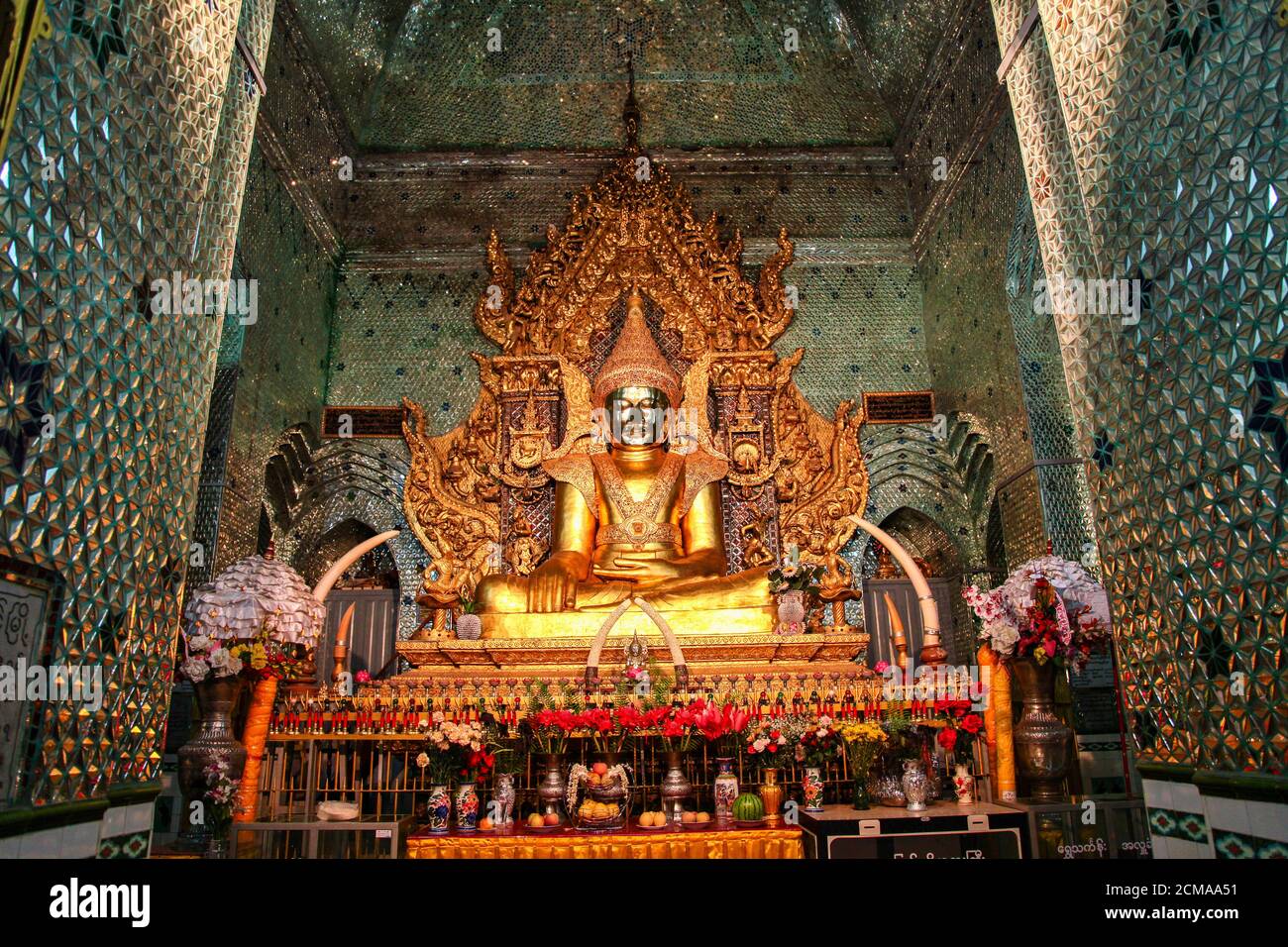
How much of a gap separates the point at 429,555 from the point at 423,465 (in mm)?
858

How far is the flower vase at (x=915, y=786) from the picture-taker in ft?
14.8

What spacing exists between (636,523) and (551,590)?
1261 mm

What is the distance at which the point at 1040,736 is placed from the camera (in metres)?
5.04

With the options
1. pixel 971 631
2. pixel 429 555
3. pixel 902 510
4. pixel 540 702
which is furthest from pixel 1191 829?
pixel 429 555

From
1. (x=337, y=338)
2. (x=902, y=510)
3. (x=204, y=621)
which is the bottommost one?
(x=204, y=621)

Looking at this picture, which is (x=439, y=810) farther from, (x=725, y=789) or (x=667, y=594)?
(x=667, y=594)

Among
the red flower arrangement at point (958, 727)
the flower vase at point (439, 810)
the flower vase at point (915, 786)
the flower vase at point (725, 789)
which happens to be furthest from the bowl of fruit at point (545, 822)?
the red flower arrangement at point (958, 727)

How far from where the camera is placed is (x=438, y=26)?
10109 mm

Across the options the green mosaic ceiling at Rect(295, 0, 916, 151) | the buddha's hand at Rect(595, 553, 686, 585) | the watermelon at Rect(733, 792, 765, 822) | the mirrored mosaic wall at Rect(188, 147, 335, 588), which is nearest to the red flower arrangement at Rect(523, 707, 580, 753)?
the watermelon at Rect(733, 792, 765, 822)

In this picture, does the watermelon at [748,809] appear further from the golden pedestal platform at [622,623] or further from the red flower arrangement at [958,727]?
the golden pedestal platform at [622,623]

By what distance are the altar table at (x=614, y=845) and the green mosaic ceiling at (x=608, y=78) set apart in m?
7.86

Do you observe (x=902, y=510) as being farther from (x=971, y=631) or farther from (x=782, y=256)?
(x=782, y=256)

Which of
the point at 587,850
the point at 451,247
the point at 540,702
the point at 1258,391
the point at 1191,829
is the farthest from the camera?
the point at 451,247

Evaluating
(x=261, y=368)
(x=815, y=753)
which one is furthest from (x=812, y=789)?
(x=261, y=368)
